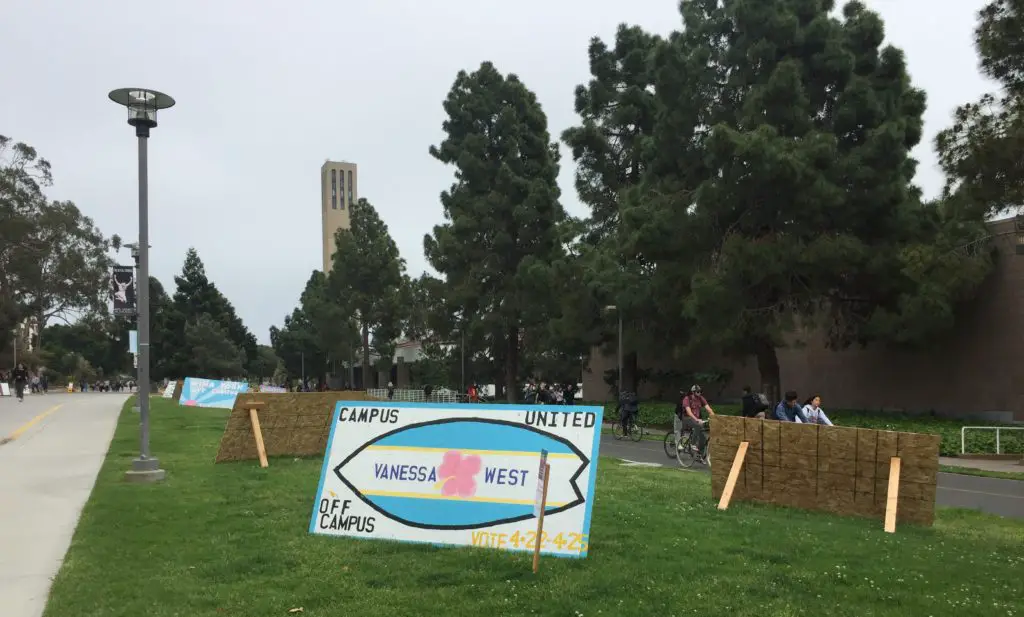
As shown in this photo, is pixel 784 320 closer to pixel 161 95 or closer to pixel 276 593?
pixel 161 95

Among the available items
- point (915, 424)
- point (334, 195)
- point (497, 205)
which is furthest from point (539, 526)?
point (334, 195)

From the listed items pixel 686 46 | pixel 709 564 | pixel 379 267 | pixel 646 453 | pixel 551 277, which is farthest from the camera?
pixel 379 267

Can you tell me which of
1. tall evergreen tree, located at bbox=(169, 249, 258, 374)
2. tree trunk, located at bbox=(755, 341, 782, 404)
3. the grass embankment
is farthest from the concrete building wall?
tree trunk, located at bbox=(755, 341, 782, 404)

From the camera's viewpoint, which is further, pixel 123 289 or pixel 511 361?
pixel 511 361

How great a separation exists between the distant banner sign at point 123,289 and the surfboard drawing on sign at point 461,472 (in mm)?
6985

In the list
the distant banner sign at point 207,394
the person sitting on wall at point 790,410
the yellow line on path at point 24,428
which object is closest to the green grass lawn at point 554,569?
the person sitting on wall at point 790,410

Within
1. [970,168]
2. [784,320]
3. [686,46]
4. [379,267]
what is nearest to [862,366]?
[784,320]

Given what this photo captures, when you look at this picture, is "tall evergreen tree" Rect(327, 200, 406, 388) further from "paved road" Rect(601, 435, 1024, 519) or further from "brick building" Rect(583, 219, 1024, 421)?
"paved road" Rect(601, 435, 1024, 519)

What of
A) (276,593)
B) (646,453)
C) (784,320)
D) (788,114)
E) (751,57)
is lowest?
(646,453)

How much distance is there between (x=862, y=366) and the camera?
33.5 meters

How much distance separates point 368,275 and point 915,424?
158 ft

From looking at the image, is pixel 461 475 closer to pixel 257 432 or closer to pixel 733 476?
pixel 733 476

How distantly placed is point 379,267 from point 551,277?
93.7 feet

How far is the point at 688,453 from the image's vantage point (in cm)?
1789
